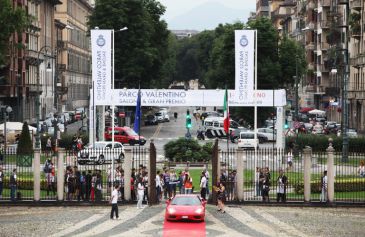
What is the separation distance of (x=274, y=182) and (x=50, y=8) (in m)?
78.1

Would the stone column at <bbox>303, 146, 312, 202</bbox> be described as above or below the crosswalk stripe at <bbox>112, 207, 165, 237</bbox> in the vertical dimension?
above

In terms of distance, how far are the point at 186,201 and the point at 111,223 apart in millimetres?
3190

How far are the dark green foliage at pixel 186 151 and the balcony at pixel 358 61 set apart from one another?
39095 mm

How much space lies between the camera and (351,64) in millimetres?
102250

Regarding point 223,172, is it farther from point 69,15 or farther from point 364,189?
point 69,15

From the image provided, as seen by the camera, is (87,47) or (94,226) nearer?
(94,226)

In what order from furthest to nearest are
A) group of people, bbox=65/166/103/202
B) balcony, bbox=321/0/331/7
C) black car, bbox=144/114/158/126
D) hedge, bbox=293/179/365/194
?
1. balcony, bbox=321/0/331/7
2. black car, bbox=144/114/158/126
3. hedge, bbox=293/179/365/194
4. group of people, bbox=65/166/103/202

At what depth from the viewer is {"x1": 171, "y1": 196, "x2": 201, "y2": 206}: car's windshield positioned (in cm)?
3609

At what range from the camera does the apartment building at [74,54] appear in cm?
13238

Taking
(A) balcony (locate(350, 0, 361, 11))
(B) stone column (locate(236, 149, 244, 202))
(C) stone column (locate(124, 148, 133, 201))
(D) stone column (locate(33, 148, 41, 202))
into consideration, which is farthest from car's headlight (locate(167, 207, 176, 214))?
(A) balcony (locate(350, 0, 361, 11))

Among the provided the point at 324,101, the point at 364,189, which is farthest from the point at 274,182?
the point at 324,101

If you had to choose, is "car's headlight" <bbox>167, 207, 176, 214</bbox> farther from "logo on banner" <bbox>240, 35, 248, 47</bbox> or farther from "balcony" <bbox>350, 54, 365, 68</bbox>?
"balcony" <bbox>350, 54, 365, 68</bbox>

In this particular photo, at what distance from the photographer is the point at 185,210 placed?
116 feet

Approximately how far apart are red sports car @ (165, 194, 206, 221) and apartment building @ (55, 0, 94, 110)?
87.0 metres
